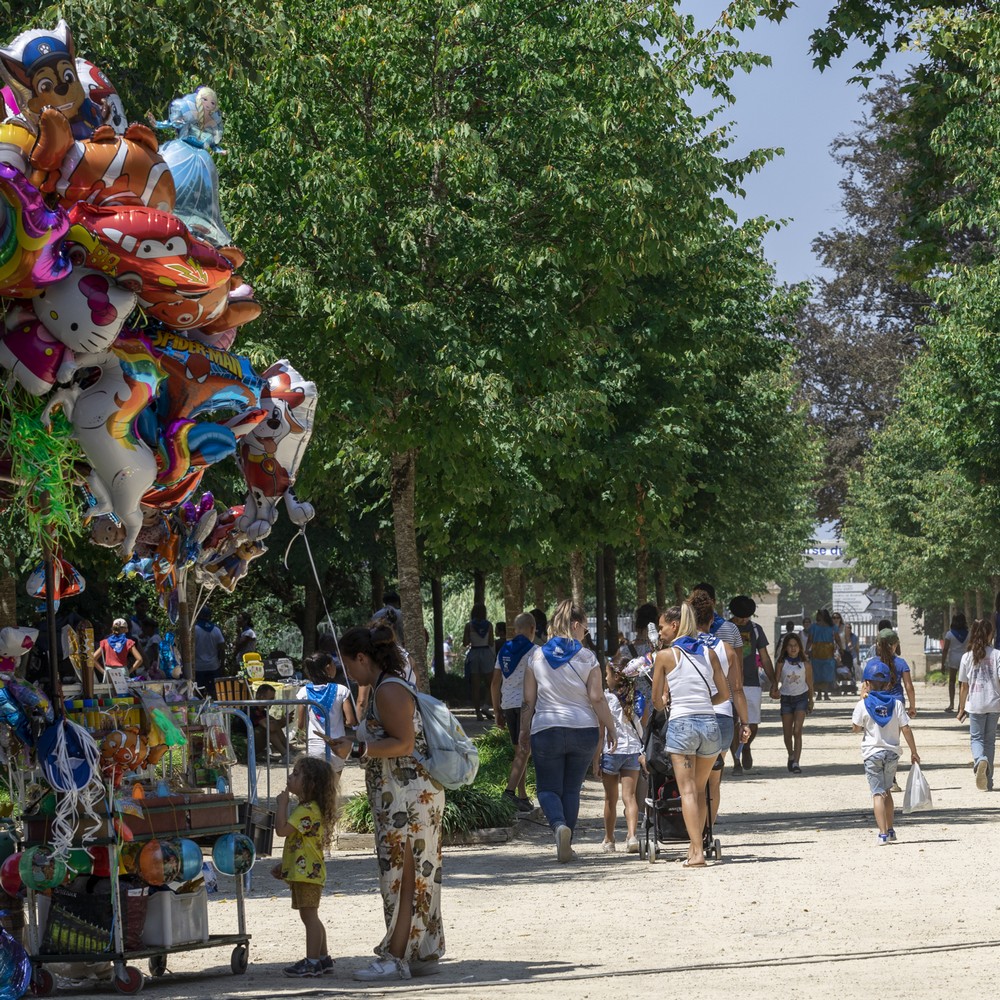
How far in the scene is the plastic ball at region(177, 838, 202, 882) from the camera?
319 inches

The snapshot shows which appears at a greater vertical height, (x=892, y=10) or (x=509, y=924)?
(x=892, y=10)

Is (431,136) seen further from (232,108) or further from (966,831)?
(966,831)

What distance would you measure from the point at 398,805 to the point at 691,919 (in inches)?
99.2

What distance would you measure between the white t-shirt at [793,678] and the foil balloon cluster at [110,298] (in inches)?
513

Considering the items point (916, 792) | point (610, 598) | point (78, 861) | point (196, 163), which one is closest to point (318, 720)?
point (916, 792)

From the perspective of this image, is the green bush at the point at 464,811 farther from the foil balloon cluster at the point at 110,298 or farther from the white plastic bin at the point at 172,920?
the foil balloon cluster at the point at 110,298

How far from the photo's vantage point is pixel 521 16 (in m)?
15.5

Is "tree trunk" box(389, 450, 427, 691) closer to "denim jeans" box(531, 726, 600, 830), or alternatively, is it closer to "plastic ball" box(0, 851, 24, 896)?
"denim jeans" box(531, 726, 600, 830)

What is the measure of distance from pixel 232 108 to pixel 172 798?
853 centimetres

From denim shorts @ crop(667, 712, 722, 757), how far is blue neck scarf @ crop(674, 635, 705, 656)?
1.57 feet

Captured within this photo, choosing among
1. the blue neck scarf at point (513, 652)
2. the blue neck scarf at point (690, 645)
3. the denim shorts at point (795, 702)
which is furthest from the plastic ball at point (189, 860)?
the denim shorts at point (795, 702)

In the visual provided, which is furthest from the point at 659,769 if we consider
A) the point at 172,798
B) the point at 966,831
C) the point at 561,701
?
Answer: the point at 172,798

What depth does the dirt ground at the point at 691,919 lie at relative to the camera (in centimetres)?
793

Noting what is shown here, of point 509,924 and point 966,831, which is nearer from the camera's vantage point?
point 509,924
